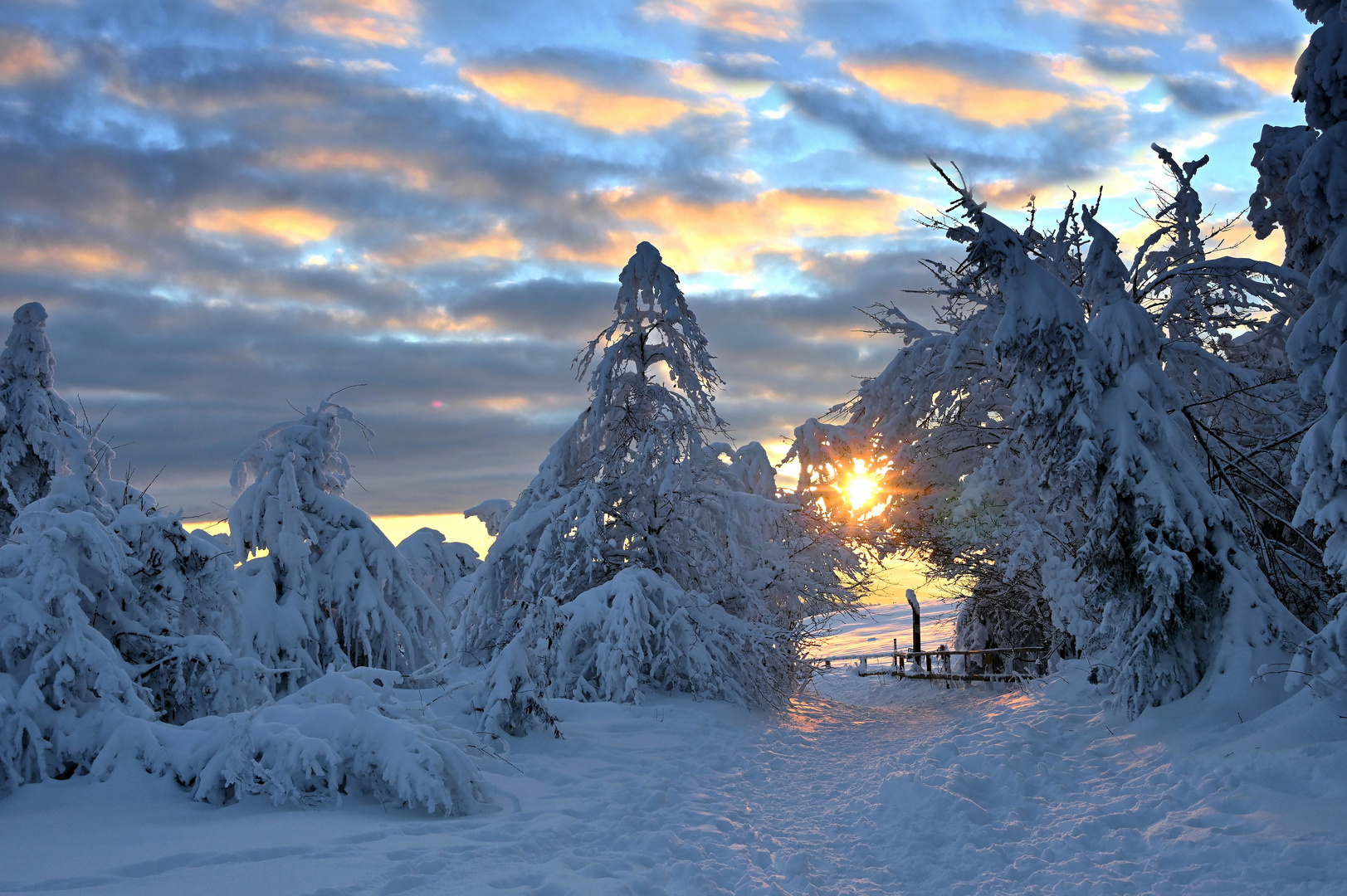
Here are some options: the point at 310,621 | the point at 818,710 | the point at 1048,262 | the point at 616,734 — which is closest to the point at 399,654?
the point at 310,621

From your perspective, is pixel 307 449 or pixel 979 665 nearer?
pixel 307 449

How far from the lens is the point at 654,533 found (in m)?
17.2

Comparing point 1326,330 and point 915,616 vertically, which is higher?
point 1326,330

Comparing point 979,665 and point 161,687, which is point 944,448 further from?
point 161,687

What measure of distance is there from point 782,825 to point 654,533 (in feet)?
29.4

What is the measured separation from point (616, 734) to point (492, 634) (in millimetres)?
6089

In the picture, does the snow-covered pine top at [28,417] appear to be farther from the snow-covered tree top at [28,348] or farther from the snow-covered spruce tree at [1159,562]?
the snow-covered spruce tree at [1159,562]

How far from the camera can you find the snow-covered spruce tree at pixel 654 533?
15320 mm

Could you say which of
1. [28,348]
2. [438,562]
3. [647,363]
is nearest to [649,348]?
[647,363]

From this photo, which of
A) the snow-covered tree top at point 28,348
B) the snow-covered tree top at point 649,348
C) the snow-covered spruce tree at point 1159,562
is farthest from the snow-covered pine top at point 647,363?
the snow-covered tree top at point 28,348

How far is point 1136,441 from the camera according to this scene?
445 inches

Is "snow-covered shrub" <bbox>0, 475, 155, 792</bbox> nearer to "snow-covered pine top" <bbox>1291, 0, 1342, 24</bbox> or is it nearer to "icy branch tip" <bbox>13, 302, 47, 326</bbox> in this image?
"snow-covered pine top" <bbox>1291, 0, 1342, 24</bbox>

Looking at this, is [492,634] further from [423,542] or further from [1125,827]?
[1125,827]

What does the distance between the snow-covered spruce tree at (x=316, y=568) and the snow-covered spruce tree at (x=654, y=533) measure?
162cm
